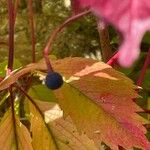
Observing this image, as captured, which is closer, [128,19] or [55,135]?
[128,19]

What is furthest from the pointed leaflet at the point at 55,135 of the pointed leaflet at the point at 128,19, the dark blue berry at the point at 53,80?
the pointed leaflet at the point at 128,19

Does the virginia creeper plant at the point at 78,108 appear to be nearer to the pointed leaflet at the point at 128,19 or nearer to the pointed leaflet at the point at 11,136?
the pointed leaflet at the point at 11,136

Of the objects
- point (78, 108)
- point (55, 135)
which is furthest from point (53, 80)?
point (55, 135)

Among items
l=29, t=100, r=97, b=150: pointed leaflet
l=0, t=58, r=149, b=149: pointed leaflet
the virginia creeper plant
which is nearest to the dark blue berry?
the virginia creeper plant

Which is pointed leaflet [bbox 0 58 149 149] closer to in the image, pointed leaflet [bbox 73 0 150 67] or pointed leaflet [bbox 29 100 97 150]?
pointed leaflet [bbox 29 100 97 150]

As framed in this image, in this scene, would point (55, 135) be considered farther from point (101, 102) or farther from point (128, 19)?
point (128, 19)

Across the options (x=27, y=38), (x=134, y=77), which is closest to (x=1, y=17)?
(x=27, y=38)

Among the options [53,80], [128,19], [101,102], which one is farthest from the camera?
[101,102]
